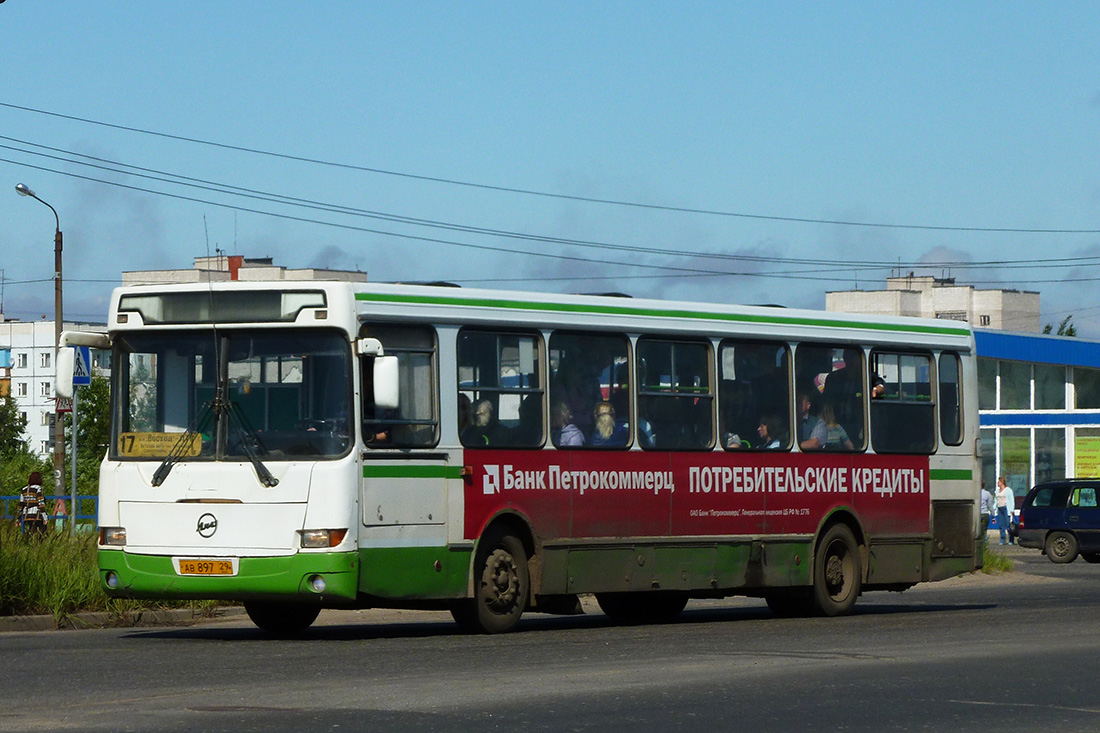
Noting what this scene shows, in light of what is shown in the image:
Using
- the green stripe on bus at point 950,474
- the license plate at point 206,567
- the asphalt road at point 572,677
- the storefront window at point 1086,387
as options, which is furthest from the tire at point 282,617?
the storefront window at point 1086,387

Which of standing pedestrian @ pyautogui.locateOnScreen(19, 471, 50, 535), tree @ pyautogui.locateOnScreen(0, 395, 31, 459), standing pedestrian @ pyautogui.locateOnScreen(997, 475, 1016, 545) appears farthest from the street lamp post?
tree @ pyautogui.locateOnScreen(0, 395, 31, 459)

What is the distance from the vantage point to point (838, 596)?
19.8 metres

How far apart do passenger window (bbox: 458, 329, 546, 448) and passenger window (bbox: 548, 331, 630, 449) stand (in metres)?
0.21

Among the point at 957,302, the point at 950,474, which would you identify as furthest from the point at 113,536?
the point at 957,302

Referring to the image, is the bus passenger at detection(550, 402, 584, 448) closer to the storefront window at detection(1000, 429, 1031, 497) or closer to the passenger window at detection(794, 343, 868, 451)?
the passenger window at detection(794, 343, 868, 451)

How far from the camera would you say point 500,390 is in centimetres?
1652

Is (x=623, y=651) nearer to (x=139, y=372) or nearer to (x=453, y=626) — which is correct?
(x=453, y=626)

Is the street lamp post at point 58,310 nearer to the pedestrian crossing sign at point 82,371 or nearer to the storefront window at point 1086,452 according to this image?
the pedestrian crossing sign at point 82,371

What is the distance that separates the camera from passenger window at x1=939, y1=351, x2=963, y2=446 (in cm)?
2088

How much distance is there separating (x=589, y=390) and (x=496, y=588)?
6.90ft

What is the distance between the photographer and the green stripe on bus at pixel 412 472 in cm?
1530

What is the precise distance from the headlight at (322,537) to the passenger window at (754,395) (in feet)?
15.8

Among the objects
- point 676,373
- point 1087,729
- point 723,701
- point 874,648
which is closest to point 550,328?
point 676,373

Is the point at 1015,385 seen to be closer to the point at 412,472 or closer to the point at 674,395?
the point at 674,395
